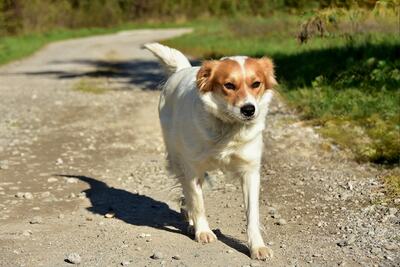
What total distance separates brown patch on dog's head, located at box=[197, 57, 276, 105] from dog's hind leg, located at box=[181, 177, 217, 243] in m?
0.80

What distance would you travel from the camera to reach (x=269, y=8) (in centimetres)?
3697

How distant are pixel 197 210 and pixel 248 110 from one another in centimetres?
101

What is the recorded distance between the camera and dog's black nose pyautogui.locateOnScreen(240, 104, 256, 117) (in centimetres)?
445

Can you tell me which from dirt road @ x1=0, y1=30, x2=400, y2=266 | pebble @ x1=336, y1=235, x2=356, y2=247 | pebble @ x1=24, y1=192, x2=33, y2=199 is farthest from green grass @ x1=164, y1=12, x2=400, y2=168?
pebble @ x1=24, y1=192, x2=33, y2=199

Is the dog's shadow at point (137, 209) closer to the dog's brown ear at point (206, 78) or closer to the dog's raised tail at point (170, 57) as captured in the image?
the dog's brown ear at point (206, 78)

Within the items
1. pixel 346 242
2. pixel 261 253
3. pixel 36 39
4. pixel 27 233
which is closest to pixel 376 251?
pixel 346 242

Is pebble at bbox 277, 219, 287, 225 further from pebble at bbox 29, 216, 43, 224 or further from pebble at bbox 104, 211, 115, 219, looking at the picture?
pebble at bbox 29, 216, 43, 224

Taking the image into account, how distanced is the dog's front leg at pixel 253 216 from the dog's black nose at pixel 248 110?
21.7 inches

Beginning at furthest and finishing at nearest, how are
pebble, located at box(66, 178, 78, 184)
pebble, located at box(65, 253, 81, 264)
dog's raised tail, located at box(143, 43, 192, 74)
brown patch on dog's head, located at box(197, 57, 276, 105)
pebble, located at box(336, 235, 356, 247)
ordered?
pebble, located at box(66, 178, 78, 184) < dog's raised tail, located at box(143, 43, 192, 74) < pebble, located at box(336, 235, 356, 247) < brown patch on dog's head, located at box(197, 57, 276, 105) < pebble, located at box(65, 253, 81, 264)

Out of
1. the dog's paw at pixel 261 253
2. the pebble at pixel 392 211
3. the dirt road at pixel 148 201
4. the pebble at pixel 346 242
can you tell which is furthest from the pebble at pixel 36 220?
the pebble at pixel 392 211

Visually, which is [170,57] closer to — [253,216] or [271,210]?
[271,210]

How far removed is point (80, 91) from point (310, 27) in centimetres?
634

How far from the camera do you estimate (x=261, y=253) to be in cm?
452

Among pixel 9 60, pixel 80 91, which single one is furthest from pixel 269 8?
pixel 80 91
